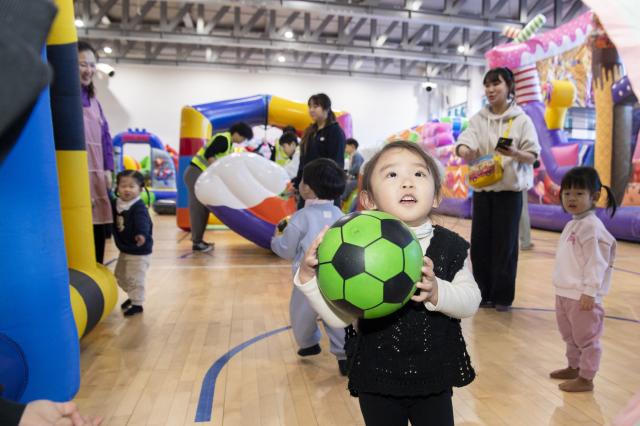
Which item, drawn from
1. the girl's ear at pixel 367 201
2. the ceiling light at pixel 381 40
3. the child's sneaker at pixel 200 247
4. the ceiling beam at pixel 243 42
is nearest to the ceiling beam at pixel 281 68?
the ceiling beam at pixel 243 42

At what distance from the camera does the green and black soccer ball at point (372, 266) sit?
3.35 ft

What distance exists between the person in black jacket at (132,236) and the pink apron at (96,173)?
0.18m

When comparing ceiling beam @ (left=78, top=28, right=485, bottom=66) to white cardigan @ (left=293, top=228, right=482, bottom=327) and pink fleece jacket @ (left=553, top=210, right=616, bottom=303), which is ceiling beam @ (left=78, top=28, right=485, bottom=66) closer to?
pink fleece jacket @ (left=553, top=210, right=616, bottom=303)

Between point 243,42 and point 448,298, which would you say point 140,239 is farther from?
point 243,42

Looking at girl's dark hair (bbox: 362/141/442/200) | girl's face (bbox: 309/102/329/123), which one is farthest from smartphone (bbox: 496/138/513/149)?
girl's dark hair (bbox: 362/141/442/200)

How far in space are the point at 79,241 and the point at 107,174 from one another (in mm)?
946

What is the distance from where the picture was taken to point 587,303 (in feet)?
6.59

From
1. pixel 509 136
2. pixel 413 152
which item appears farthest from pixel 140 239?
pixel 413 152

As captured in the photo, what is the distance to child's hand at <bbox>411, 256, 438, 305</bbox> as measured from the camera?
1068mm

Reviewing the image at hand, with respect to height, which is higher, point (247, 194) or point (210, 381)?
point (247, 194)

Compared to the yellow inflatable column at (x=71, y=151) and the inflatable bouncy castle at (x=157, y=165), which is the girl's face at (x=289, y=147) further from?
the inflatable bouncy castle at (x=157, y=165)

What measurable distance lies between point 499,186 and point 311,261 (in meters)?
2.36

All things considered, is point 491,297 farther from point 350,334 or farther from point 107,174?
point 107,174

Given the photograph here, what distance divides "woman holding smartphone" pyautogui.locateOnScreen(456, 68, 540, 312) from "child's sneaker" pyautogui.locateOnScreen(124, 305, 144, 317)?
2155mm
